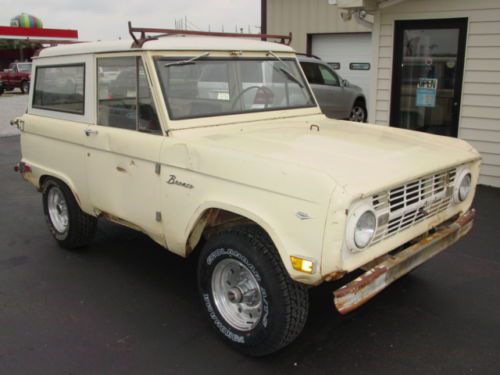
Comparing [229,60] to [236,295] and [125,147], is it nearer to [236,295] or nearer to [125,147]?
[125,147]

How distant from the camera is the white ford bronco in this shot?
2.74 m

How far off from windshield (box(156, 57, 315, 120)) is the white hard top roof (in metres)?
0.09

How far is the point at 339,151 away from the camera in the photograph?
3.22m

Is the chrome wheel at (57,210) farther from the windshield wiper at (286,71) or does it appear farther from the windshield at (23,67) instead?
the windshield at (23,67)

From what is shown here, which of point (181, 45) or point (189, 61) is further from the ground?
point (181, 45)

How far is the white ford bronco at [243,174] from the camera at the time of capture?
2738mm

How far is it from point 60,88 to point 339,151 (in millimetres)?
2846

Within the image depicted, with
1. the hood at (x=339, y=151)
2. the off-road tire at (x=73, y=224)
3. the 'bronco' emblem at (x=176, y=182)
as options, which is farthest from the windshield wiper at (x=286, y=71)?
the off-road tire at (x=73, y=224)

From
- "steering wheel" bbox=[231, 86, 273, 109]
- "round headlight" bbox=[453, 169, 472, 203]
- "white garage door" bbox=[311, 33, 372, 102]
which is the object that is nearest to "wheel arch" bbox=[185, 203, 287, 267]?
"steering wheel" bbox=[231, 86, 273, 109]

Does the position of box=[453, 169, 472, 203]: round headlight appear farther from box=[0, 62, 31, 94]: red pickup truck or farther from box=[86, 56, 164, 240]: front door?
box=[0, 62, 31, 94]: red pickup truck

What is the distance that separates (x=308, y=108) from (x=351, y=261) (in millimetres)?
2138

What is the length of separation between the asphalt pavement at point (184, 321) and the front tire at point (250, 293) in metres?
0.18

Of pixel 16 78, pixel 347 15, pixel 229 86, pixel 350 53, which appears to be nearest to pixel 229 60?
pixel 229 86

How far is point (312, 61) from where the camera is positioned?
37.0 feet
